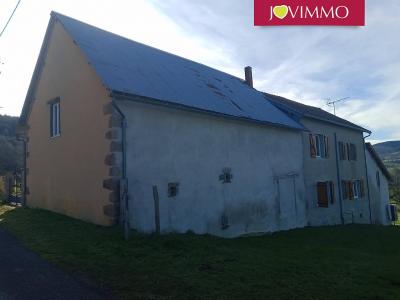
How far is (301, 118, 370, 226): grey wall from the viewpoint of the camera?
1903cm

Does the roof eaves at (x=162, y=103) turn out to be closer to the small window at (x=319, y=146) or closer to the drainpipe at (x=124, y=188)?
the drainpipe at (x=124, y=188)

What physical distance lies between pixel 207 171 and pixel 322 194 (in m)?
9.80

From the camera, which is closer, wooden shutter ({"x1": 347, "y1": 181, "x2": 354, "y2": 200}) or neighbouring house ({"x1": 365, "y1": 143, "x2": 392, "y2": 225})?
wooden shutter ({"x1": 347, "y1": 181, "x2": 354, "y2": 200})

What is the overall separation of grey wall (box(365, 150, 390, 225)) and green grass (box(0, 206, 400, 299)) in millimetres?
18841

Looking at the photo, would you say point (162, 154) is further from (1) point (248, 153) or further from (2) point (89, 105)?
(1) point (248, 153)

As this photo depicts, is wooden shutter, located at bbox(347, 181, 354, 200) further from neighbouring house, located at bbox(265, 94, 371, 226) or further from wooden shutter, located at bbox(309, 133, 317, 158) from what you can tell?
wooden shutter, located at bbox(309, 133, 317, 158)

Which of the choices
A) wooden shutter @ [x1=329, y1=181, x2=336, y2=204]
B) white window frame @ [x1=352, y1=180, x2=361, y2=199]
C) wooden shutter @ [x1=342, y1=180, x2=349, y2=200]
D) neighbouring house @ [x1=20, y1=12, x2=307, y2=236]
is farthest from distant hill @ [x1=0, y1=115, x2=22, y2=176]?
white window frame @ [x1=352, y1=180, x2=361, y2=199]

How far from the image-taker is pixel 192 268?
6641 millimetres

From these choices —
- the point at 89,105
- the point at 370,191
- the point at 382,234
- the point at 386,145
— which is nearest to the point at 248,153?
the point at 89,105

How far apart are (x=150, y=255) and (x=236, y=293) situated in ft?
7.62

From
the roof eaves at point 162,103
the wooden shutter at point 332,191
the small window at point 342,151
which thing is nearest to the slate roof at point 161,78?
the roof eaves at point 162,103

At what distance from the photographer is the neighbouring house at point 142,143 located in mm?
10062

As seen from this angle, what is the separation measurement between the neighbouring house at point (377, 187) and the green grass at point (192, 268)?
18.9 m

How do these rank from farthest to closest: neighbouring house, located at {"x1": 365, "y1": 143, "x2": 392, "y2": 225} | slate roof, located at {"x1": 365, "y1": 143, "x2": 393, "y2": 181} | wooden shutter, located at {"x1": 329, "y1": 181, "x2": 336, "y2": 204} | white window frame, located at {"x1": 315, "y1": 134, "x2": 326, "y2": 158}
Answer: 1. slate roof, located at {"x1": 365, "y1": 143, "x2": 393, "y2": 181}
2. neighbouring house, located at {"x1": 365, "y1": 143, "x2": 392, "y2": 225}
3. wooden shutter, located at {"x1": 329, "y1": 181, "x2": 336, "y2": 204}
4. white window frame, located at {"x1": 315, "y1": 134, "x2": 326, "y2": 158}
